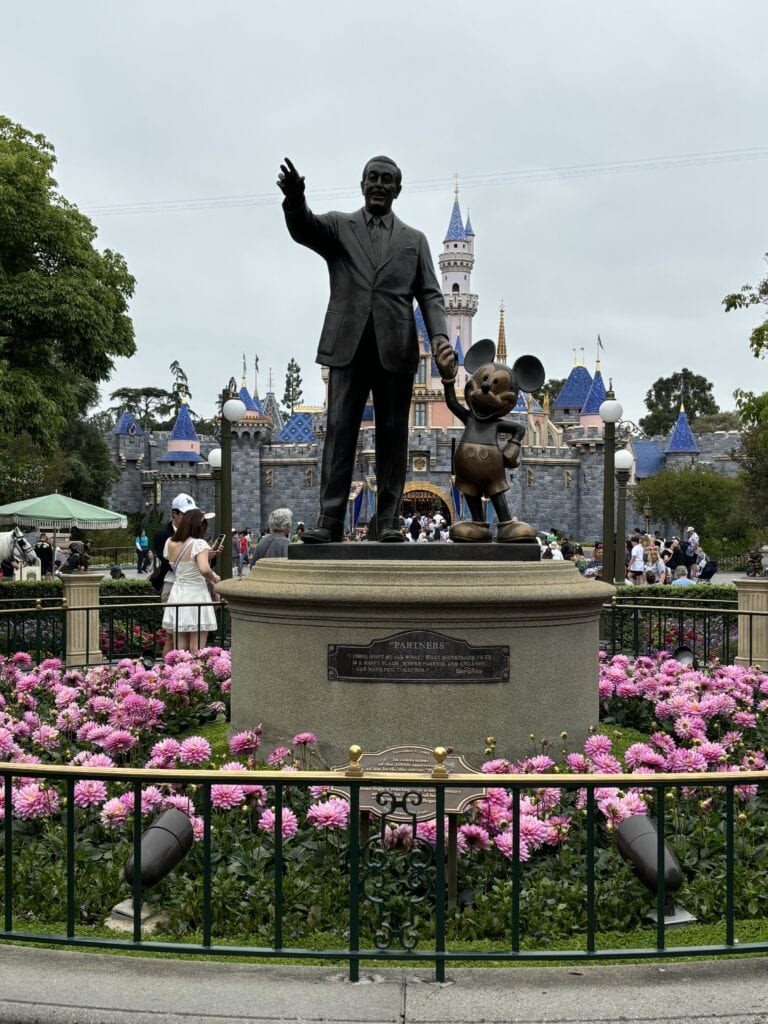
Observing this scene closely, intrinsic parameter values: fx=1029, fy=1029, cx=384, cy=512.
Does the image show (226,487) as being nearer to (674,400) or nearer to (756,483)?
(756,483)

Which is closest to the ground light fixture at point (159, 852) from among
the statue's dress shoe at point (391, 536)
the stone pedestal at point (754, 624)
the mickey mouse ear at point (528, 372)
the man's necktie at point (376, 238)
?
the statue's dress shoe at point (391, 536)

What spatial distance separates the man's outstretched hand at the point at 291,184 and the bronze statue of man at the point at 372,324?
307 millimetres

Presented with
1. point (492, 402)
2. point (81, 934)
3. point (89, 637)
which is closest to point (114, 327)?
point (89, 637)

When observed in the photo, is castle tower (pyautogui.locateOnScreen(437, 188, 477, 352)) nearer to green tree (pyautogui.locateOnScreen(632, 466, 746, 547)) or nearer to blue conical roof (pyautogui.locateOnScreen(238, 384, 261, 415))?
blue conical roof (pyautogui.locateOnScreen(238, 384, 261, 415))

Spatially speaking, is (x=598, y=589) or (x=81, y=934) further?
(x=598, y=589)

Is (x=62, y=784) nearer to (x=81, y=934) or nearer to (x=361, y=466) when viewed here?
(x=81, y=934)

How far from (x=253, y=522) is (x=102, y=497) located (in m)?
12.9

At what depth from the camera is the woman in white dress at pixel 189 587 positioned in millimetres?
9438

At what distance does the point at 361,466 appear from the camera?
5719cm

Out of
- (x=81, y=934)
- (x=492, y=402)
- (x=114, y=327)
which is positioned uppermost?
(x=114, y=327)

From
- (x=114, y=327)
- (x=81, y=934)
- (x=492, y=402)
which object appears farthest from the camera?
(x=114, y=327)

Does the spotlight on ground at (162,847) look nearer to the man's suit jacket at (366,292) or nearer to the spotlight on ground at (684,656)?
the man's suit jacket at (366,292)

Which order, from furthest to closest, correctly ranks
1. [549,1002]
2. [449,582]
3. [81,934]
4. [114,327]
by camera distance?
[114,327]
[449,582]
[81,934]
[549,1002]

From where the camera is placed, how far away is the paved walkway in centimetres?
298
